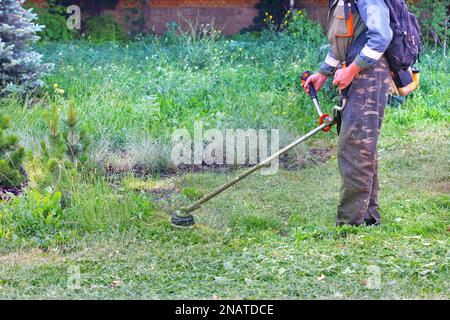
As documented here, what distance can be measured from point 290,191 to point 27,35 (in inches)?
175

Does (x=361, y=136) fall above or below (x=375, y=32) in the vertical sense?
below

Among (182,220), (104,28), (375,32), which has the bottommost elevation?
(182,220)

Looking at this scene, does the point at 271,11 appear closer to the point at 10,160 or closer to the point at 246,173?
the point at 10,160

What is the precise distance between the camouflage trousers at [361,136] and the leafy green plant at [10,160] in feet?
8.38

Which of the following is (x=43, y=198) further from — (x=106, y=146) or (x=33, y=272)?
(x=106, y=146)

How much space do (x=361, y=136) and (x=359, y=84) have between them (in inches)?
14.3

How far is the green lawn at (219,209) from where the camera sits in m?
4.84

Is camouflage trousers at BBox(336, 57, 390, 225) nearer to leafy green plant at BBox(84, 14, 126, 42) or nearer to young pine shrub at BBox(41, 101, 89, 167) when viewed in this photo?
young pine shrub at BBox(41, 101, 89, 167)

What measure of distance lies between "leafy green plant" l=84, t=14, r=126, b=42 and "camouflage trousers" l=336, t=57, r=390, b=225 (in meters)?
9.89

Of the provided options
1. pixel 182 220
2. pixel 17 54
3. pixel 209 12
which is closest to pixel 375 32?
pixel 182 220

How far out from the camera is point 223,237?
575 cm

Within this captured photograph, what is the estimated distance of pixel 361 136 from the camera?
5.63m

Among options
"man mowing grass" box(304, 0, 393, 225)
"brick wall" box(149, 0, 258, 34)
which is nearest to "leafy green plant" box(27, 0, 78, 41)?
"brick wall" box(149, 0, 258, 34)
